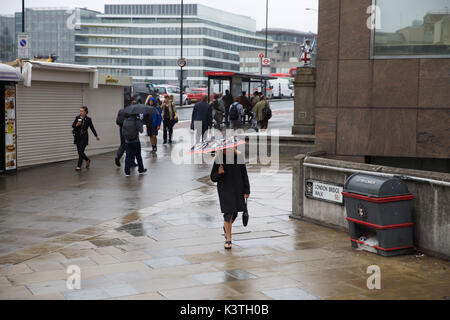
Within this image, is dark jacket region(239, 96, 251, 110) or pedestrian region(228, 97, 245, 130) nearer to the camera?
pedestrian region(228, 97, 245, 130)

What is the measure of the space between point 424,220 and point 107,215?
224 inches

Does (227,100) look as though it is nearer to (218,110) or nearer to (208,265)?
(218,110)

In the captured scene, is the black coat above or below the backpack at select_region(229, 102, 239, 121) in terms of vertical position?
below

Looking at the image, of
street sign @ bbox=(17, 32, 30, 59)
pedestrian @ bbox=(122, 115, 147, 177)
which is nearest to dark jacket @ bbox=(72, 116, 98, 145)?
pedestrian @ bbox=(122, 115, 147, 177)

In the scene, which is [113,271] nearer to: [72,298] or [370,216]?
[72,298]

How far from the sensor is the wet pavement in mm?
6742

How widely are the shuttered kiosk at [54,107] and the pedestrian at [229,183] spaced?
976cm

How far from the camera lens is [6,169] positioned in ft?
53.7

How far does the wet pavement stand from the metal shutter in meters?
3.75

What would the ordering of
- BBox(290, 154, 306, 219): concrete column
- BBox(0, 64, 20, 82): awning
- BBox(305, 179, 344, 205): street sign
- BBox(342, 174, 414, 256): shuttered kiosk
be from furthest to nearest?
BBox(0, 64, 20, 82): awning
BBox(290, 154, 306, 219): concrete column
BBox(305, 179, 344, 205): street sign
BBox(342, 174, 414, 256): shuttered kiosk

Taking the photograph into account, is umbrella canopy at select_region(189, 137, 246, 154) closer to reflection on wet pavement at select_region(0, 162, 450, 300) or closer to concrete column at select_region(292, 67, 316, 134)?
reflection on wet pavement at select_region(0, 162, 450, 300)

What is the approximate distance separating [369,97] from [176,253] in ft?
15.7
